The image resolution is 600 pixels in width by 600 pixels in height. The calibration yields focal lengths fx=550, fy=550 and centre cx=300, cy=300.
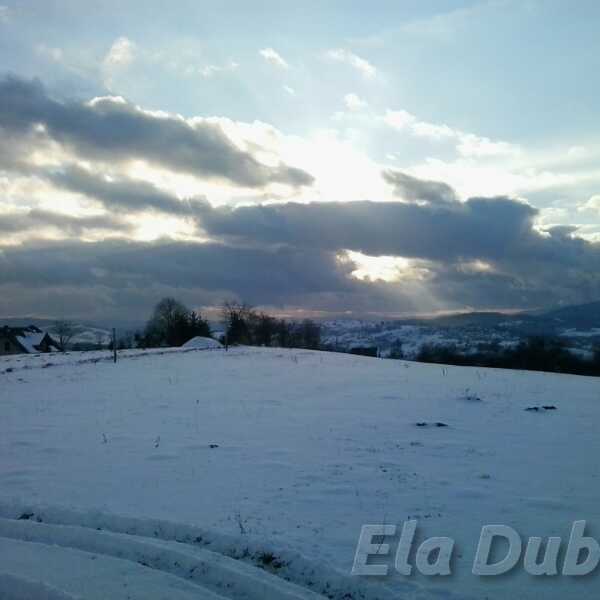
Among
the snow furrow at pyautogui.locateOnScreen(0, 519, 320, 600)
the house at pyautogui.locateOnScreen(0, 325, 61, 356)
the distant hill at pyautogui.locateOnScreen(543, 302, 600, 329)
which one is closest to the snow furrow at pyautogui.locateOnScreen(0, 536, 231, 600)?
the snow furrow at pyautogui.locateOnScreen(0, 519, 320, 600)

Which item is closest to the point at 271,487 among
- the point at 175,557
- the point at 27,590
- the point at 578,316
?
the point at 175,557

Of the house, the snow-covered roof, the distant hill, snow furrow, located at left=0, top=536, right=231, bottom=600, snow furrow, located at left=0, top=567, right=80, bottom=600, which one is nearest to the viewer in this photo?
snow furrow, located at left=0, top=567, right=80, bottom=600

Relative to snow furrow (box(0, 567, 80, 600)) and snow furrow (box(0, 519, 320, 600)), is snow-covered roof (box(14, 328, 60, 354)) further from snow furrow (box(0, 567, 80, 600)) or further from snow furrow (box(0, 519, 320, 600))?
snow furrow (box(0, 567, 80, 600))

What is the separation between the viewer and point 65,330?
401ft

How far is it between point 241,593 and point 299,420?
9346 mm

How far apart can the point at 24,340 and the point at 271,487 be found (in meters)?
92.7

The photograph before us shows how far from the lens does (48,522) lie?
7.96 metres

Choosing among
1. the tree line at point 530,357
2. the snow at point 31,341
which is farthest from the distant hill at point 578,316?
→ the snow at point 31,341

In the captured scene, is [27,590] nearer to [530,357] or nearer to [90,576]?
[90,576]

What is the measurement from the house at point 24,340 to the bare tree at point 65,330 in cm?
1838

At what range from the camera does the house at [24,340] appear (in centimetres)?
8775

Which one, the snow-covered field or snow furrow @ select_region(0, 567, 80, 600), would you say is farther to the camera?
the snow-covered field

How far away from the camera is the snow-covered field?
240 inches

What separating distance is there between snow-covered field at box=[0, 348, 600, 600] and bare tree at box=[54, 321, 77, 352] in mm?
107940
